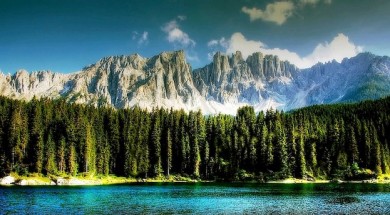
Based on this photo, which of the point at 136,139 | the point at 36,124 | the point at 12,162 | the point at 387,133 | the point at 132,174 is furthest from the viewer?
the point at 387,133

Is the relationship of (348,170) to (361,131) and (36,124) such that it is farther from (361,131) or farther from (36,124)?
(36,124)

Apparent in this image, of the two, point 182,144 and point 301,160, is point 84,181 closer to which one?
point 182,144

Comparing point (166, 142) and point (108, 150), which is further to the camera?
point (166, 142)

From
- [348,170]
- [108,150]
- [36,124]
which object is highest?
[36,124]

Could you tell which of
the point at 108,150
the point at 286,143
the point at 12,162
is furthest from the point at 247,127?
the point at 12,162

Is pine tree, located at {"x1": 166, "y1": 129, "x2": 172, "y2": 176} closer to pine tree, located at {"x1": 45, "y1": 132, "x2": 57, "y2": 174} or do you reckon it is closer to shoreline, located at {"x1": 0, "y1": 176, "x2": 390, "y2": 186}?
shoreline, located at {"x1": 0, "y1": 176, "x2": 390, "y2": 186}

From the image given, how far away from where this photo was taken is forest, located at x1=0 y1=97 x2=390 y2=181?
13688cm

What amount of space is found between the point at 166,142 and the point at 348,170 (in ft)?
241

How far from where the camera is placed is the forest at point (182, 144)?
137m

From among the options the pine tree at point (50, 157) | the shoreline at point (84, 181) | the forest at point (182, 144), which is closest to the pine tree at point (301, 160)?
the forest at point (182, 144)

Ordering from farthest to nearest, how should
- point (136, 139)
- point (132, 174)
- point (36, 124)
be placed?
point (136, 139) < point (132, 174) < point (36, 124)

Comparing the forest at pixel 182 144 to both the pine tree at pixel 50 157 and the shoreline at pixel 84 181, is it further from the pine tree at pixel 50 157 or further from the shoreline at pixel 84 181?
the shoreline at pixel 84 181

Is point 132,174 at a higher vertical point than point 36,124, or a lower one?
lower

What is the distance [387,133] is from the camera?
174750mm
